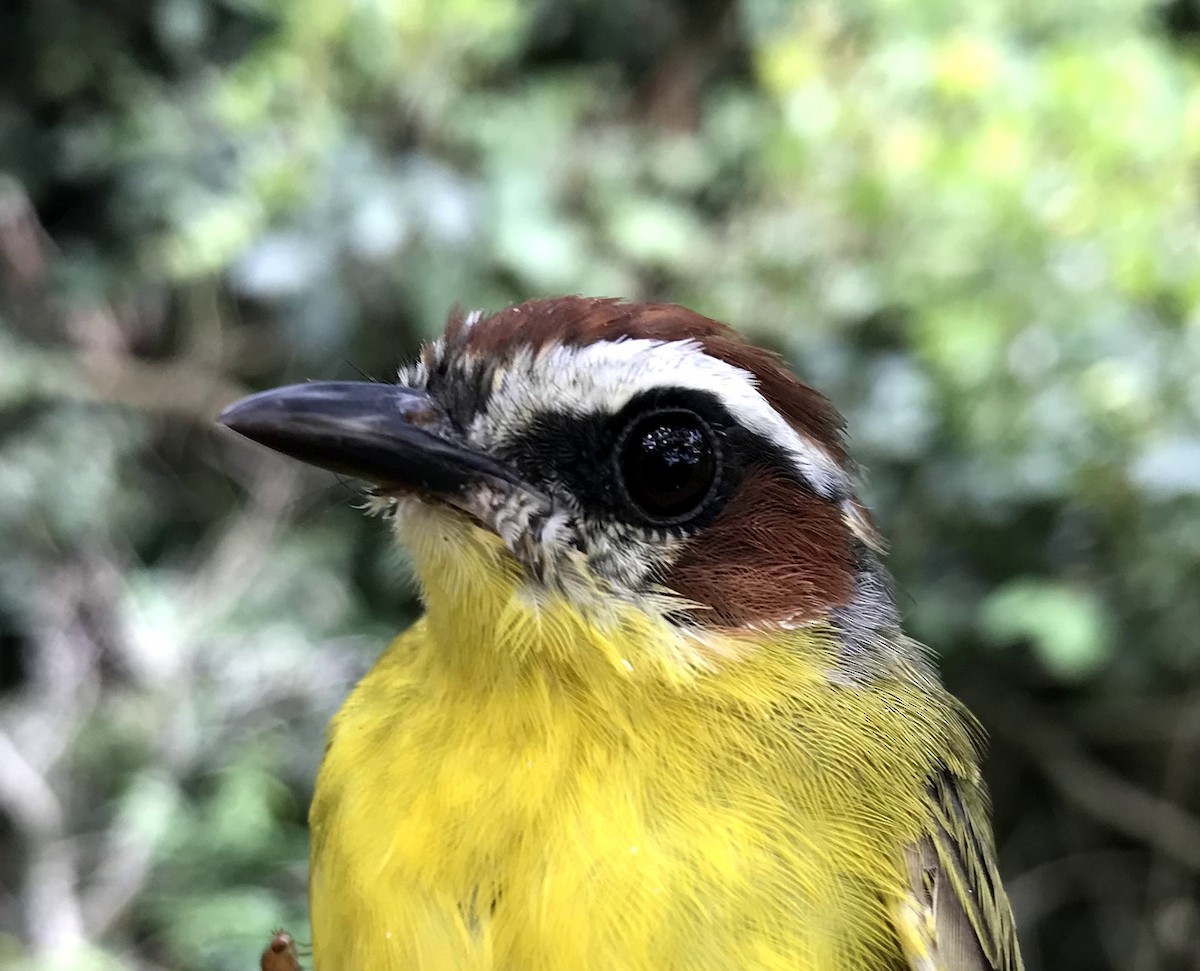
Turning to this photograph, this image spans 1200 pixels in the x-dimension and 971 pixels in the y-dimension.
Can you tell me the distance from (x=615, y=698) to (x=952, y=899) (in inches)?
17.4

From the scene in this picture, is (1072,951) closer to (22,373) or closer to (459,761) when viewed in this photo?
(459,761)

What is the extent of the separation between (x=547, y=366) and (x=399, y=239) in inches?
Answer: 70.0

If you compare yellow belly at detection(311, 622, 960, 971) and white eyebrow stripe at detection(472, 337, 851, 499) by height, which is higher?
white eyebrow stripe at detection(472, 337, 851, 499)

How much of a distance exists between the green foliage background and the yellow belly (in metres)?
1.49

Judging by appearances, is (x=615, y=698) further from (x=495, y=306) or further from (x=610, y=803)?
(x=495, y=306)

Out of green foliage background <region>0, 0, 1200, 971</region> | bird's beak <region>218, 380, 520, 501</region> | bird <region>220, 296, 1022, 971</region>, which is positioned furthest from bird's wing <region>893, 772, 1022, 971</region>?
green foliage background <region>0, 0, 1200, 971</region>

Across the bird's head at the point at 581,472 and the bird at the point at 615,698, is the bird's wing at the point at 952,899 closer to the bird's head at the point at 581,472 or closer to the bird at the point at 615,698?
the bird at the point at 615,698

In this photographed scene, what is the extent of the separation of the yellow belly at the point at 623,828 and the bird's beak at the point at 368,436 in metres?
0.20

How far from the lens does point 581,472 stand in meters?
1.03

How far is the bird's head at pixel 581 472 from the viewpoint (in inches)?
40.2

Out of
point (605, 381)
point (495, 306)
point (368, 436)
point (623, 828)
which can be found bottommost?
point (623, 828)

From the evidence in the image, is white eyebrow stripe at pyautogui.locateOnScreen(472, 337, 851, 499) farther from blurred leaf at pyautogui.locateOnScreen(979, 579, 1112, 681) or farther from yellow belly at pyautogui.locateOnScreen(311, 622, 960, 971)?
blurred leaf at pyautogui.locateOnScreen(979, 579, 1112, 681)

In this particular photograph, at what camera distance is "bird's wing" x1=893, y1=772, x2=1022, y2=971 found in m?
1.03

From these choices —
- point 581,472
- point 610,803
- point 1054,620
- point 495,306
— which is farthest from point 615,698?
point 495,306
